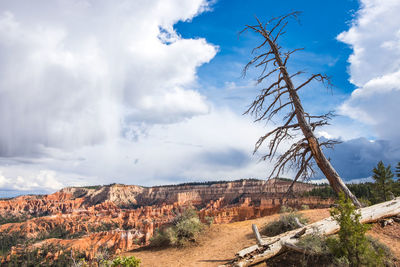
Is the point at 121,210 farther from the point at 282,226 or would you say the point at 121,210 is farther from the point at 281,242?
the point at 281,242

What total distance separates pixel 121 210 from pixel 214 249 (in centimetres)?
12903

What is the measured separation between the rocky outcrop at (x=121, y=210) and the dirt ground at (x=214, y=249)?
89.5 ft

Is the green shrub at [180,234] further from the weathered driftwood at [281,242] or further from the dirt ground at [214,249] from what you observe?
the weathered driftwood at [281,242]

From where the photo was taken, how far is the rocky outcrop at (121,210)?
57656 millimetres

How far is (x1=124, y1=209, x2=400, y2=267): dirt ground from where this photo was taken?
7.78 metres

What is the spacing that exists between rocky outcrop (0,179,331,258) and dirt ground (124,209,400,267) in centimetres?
2727

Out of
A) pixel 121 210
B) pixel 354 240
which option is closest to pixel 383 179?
pixel 354 240

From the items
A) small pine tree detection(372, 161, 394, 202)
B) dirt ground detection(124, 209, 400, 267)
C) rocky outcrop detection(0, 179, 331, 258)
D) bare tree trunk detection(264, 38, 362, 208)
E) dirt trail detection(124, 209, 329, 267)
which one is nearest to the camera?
bare tree trunk detection(264, 38, 362, 208)

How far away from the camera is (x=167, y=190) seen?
6048 inches

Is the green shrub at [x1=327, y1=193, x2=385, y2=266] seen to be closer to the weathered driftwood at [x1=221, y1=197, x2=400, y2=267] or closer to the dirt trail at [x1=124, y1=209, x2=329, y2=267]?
the weathered driftwood at [x1=221, y1=197, x2=400, y2=267]

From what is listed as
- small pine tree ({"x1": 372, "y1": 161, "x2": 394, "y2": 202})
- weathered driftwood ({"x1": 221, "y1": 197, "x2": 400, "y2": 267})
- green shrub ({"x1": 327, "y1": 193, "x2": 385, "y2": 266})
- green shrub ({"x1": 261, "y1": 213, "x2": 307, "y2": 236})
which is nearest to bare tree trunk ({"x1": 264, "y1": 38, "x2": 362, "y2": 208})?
weathered driftwood ({"x1": 221, "y1": 197, "x2": 400, "y2": 267})

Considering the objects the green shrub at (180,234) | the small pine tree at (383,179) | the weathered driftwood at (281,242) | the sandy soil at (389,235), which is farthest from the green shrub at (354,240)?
the small pine tree at (383,179)

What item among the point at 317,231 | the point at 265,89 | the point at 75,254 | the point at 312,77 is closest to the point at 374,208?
the point at 317,231

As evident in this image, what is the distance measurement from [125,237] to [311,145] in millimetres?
65425
